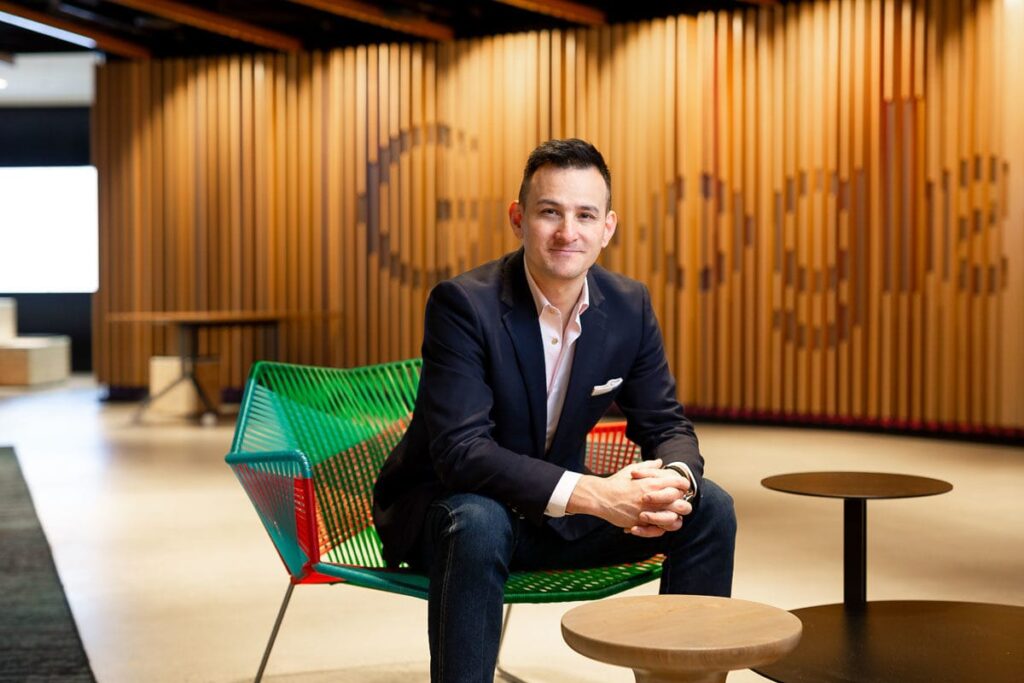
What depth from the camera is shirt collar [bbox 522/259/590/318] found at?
271cm

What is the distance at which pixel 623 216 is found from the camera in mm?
9812

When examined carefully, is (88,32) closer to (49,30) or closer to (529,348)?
(49,30)

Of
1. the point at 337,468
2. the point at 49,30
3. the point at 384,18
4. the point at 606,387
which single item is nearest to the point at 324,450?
the point at 337,468

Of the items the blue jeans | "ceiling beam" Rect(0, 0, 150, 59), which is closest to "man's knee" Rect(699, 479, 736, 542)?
the blue jeans

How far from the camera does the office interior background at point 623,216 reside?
716 centimetres

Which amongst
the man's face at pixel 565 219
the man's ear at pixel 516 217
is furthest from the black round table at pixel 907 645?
the man's ear at pixel 516 217

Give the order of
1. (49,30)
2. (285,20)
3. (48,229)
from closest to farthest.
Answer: (49,30) < (285,20) < (48,229)

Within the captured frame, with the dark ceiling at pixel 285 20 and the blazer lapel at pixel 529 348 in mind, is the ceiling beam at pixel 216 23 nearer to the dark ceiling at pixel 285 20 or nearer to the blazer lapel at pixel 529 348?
the dark ceiling at pixel 285 20

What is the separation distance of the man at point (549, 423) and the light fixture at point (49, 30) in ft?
27.3

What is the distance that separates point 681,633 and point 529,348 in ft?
3.01

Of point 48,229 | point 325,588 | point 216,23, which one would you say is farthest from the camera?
point 48,229

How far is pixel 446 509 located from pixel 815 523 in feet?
11.3

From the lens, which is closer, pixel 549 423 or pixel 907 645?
pixel 907 645

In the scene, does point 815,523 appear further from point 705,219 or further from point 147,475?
point 705,219
